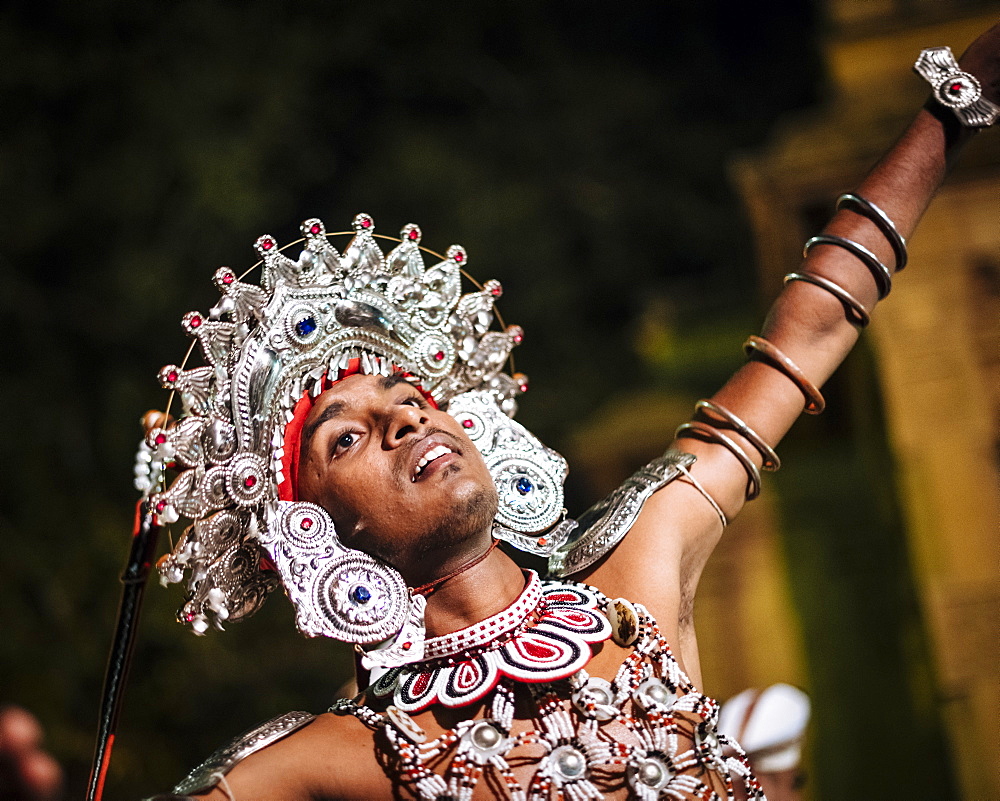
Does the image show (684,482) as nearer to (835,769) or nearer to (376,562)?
(376,562)

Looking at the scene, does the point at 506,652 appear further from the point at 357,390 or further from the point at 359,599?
the point at 357,390

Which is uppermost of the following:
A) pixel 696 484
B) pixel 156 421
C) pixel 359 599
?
pixel 156 421

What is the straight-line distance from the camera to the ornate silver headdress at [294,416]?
6.52 feet

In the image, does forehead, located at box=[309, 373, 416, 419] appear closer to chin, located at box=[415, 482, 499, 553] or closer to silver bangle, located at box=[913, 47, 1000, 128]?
chin, located at box=[415, 482, 499, 553]

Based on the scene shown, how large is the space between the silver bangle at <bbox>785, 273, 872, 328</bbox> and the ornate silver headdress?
0.70 metres

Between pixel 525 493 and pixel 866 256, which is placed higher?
pixel 866 256

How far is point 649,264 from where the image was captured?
33.2 feet

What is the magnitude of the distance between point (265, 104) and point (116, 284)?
5.98 ft

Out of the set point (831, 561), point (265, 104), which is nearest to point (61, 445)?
point (265, 104)

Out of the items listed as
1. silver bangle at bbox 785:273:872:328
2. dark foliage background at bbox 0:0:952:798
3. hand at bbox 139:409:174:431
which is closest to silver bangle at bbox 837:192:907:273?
silver bangle at bbox 785:273:872:328

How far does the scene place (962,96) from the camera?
2.34 m

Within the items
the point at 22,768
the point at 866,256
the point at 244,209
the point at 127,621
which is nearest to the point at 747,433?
the point at 866,256

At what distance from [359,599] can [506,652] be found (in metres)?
0.30

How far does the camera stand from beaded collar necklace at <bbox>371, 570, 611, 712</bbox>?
189 cm
